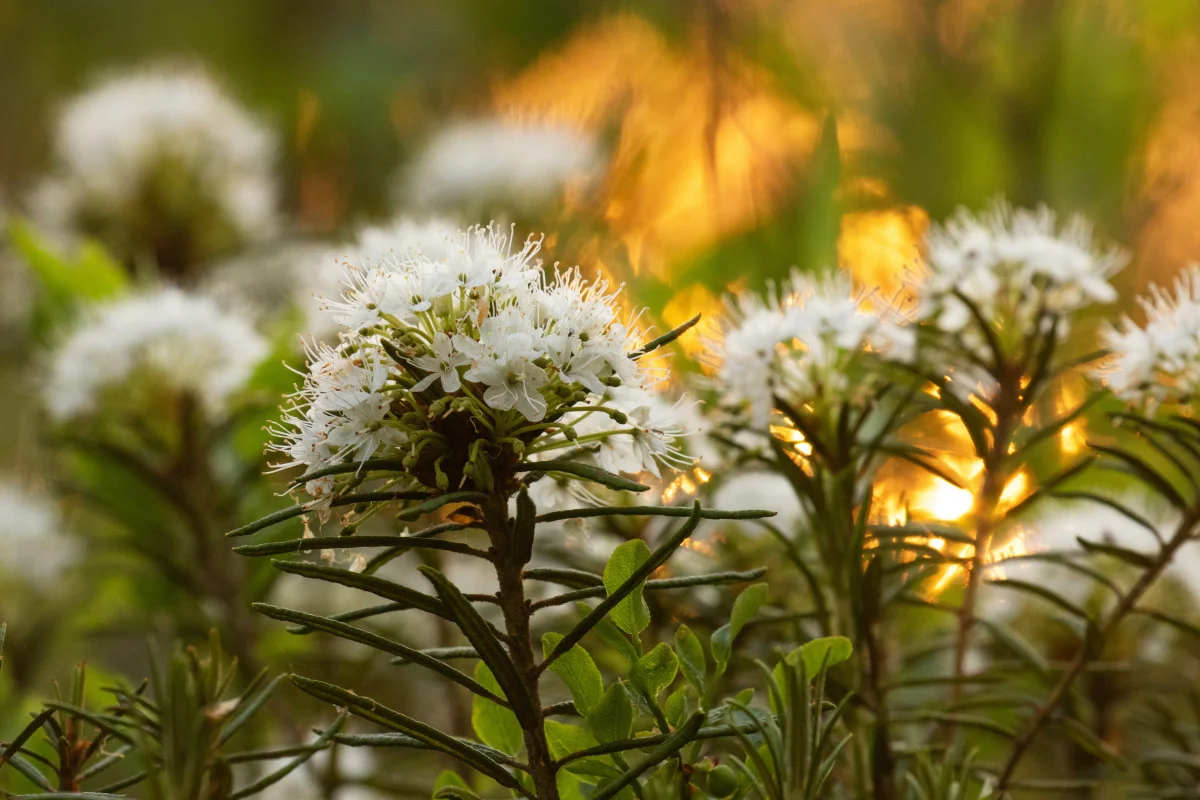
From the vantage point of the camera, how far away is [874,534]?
42 centimetres

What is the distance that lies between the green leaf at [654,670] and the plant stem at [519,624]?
0.03 m

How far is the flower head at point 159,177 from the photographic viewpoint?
2.97ft

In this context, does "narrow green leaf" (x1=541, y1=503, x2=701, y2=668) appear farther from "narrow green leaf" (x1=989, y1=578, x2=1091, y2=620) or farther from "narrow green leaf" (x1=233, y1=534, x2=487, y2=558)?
"narrow green leaf" (x1=989, y1=578, x2=1091, y2=620)

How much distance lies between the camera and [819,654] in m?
0.30

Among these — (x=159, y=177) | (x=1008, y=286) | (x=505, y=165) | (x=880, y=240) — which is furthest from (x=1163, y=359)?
(x=159, y=177)

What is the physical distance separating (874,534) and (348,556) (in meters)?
0.20

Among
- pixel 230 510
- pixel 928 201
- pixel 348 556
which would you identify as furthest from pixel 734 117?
pixel 348 556

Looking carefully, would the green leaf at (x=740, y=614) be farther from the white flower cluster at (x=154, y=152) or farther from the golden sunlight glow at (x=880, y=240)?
the white flower cluster at (x=154, y=152)

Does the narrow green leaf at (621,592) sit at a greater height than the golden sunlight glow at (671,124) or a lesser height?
lesser

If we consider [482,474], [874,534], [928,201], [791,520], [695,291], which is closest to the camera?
[482,474]

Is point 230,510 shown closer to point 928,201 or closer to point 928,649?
point 928,649

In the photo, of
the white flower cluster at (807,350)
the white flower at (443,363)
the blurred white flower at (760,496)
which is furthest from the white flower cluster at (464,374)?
the blurred white flower at (760,496)

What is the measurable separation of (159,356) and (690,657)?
0.46 meters

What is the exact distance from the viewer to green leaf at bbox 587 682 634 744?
0.94 feet
